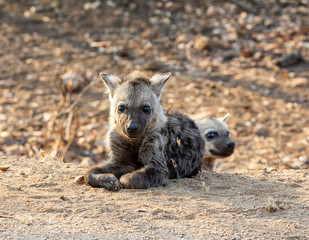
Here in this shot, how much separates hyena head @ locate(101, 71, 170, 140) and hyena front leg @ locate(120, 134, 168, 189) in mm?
119

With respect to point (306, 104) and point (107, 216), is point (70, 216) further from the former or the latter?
point (306, 104)

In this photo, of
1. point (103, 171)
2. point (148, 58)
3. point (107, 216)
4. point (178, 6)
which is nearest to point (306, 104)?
point (148, 58)

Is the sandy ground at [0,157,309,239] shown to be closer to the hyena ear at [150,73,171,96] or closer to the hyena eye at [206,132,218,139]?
the hyena ear at [150,73,171,96]

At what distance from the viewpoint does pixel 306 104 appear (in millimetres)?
8867

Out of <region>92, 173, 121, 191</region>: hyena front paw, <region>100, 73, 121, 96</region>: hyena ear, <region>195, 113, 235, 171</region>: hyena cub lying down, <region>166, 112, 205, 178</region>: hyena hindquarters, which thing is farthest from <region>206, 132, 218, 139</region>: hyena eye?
<region>92, 173, 121, 191</region>: hyena front paw

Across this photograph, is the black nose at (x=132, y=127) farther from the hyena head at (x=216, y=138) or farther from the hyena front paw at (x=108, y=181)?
the hyena head at (x=216, y=138)

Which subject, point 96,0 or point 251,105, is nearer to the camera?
point 251,105

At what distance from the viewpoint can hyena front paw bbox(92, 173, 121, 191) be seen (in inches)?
162

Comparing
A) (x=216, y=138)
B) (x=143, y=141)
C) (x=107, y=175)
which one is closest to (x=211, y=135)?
(x=216, y=138)

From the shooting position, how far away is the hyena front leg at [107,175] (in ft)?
13.5

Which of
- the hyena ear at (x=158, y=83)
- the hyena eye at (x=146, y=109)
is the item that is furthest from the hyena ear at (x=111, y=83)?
the hyena eye at (x=146, y=109)

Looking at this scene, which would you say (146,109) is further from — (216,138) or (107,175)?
(216,138)

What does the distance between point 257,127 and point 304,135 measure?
2.45 ft

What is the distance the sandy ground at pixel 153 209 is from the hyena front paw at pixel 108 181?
2.6 inches
